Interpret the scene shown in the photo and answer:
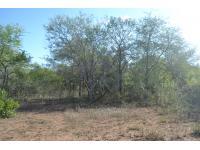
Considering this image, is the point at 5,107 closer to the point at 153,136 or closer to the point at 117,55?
the point at 153,136

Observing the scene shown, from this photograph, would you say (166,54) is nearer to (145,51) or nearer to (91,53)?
(145,51)

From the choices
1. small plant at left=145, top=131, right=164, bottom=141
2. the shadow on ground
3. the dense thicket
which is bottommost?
small plant at left=145, top=131, right=164, bottom=141

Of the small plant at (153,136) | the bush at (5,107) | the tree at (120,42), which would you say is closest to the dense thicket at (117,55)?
the tree at (120,42)

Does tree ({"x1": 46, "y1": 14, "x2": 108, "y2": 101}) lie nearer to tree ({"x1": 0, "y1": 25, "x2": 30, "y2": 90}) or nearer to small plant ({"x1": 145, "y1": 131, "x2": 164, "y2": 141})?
tree ({"x1": 0, "y1": 25, "x2": 30, "y2": 90})

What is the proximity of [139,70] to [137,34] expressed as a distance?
8.41ft

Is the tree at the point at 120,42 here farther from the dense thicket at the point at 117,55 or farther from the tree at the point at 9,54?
the tree at the point at 9,54

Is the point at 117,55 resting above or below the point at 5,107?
above

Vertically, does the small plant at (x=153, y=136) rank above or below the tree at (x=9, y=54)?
below

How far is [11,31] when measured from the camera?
2716cm

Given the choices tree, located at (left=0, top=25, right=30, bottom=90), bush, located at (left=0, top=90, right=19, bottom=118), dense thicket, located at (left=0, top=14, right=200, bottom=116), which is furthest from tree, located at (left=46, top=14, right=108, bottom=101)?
bush, located at (left=0, top=90, right=19, bottom=118)

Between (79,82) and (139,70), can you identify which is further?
(79,82)

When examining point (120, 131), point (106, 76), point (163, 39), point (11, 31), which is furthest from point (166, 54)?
point (120, 131)

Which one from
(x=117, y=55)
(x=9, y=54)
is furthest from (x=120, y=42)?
(x=9, y=54)

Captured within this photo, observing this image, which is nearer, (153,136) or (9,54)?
(153,136)
